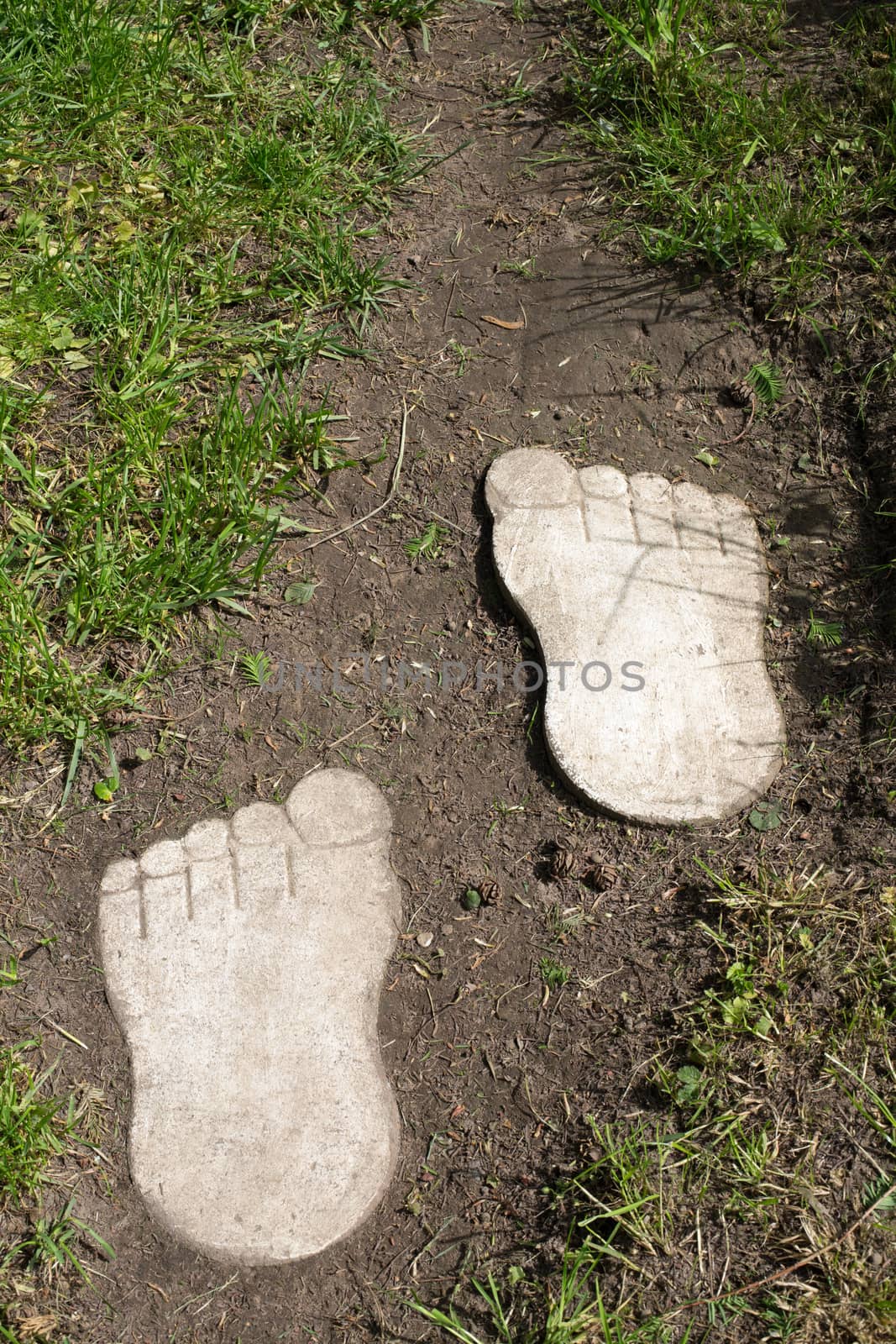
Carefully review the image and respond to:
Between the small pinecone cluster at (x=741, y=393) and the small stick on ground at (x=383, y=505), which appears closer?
the small stick on ground at (x=383, y=505)

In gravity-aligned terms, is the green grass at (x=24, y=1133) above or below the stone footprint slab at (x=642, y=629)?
below

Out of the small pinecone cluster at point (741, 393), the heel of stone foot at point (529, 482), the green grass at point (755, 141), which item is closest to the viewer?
the heel of stone foot at point (529, 482)

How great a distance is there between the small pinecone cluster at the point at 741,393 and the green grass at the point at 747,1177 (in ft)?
4.11

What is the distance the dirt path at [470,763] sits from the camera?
1.97 m

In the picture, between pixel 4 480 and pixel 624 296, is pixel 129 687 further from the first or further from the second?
pixel 624 296

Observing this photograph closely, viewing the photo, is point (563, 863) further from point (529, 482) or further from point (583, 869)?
point (529, 482)

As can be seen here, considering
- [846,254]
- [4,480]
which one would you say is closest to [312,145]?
[4,480]

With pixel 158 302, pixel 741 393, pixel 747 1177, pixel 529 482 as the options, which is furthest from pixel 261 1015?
pixel 741 393

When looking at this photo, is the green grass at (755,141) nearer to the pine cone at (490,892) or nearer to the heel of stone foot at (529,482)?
the heel of stone foot at (529,482)

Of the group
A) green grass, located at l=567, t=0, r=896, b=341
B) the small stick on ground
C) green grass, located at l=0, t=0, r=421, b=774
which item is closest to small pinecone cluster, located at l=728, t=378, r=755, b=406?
green grass, located at l=567, t=0, r=896, b=341

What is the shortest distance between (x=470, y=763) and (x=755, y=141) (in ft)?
6.27

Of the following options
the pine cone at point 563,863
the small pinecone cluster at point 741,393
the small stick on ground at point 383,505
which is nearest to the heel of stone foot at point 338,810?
the pine cone at point 563,863

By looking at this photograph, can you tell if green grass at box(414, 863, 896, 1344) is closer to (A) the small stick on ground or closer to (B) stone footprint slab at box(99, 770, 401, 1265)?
(B) stone footprint slab at box(99, 770, 401, 1265)

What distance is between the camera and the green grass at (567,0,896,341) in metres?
2.79
